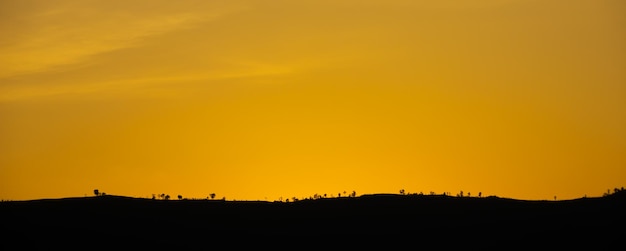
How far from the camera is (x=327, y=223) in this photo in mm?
70688

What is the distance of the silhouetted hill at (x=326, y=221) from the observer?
6881 centimetres

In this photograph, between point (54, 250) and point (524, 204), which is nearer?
point (54, 250)

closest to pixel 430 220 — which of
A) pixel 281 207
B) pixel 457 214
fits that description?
pixel 457 214

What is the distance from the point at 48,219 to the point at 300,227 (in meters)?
9.00

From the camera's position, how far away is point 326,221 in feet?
233

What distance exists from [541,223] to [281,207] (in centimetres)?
953

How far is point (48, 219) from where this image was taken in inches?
2749

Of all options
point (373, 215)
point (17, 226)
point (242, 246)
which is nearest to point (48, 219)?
point (17, 226)

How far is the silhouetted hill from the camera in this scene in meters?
68.8

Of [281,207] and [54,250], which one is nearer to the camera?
[54,250]

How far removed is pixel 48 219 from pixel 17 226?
1.29m

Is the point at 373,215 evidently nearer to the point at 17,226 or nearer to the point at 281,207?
the point at 281,207

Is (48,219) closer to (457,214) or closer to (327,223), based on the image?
(327,223)

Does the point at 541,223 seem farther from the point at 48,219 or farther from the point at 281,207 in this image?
the point at 48,219
